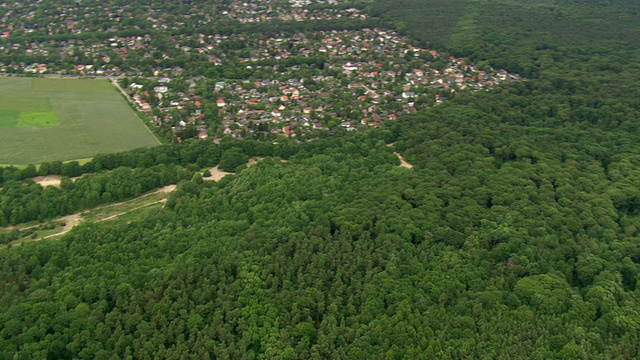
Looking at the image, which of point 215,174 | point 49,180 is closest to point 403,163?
point 215,174

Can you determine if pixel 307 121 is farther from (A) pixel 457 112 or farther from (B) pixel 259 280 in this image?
(B) pixel 259 280

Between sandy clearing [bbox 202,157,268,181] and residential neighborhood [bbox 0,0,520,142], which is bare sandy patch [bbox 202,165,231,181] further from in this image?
residential neighborhood [bbox 0,0,520,142]

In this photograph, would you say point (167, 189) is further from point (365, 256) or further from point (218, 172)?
point (365, 256)

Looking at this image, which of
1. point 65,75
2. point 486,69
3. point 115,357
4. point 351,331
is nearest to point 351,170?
point 351,331

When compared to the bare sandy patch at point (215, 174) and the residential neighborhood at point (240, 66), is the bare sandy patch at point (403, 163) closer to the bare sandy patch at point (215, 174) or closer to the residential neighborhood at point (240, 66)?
the residential neighborhood at point (240, 66)

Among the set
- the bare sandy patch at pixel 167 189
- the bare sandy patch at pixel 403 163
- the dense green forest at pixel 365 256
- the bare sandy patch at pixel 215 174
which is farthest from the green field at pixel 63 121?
the bare sandy patch at pixel 403 163

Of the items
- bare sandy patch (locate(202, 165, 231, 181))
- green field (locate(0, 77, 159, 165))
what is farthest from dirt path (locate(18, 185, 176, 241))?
green field (locate(0, 77, 159, 165))
